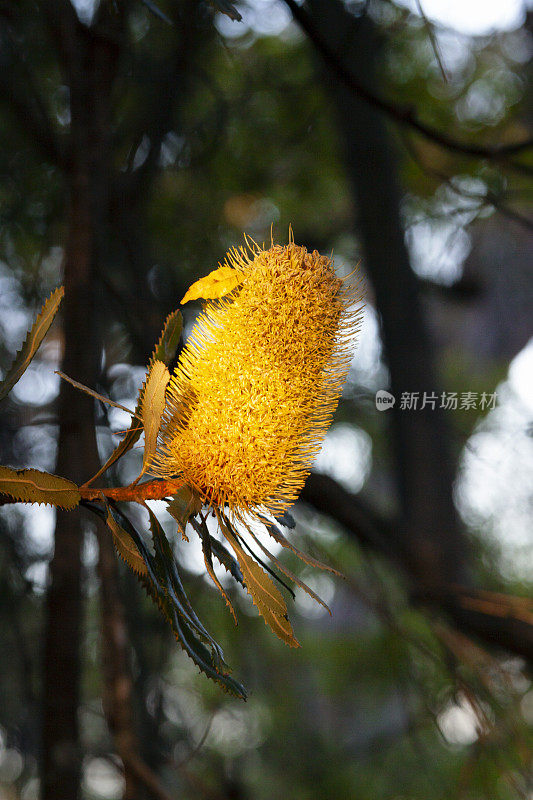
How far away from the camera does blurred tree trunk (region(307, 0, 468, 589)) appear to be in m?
1.66

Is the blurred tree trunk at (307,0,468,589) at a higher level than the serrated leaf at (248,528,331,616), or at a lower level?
higher

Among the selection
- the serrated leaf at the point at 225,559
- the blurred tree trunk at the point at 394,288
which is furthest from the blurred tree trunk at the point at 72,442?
the blurred tree trunk at the point at 394,288

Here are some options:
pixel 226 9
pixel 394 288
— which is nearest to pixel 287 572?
pixel 226 9

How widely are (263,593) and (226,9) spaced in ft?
1.26

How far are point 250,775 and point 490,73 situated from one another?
3.48 metres

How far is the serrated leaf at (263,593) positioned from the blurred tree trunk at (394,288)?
132cm

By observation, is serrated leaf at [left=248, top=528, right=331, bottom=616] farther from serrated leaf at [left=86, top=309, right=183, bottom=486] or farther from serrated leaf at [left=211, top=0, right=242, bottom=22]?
serrated leaf at [left=211, top=0, right=242, bottom=22]

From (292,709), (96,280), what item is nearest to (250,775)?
(292,709)

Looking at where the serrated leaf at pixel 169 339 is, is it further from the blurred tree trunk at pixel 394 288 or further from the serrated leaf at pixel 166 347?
the blurred tree trunk at pixel 394 288

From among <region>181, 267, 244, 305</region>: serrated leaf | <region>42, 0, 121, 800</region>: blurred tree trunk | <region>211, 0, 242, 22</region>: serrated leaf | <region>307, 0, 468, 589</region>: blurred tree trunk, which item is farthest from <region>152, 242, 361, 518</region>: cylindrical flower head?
<region>307, 0, 468, 589</region>: blurred tree trunk

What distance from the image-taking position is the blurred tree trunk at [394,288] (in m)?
1.66

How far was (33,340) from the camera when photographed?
13.8 inches

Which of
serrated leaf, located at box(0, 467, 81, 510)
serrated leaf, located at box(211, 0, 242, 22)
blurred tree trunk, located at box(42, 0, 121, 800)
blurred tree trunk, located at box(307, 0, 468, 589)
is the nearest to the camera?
serrated leaf, located at box(0, 467, 81, 510)

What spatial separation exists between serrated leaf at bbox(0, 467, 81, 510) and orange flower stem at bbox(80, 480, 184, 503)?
0.02 meters
